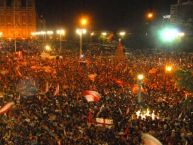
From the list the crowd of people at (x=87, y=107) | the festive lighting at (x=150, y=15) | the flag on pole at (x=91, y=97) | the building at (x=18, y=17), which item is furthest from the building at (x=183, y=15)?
the flag on pole at (x=91, y=97)

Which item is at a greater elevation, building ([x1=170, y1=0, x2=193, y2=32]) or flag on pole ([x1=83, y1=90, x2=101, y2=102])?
building ([x1=170, y1=0, x2=193, y2=32])

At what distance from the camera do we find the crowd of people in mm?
15805

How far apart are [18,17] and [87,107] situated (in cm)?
5789

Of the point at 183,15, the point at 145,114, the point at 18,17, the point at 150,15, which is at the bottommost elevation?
the point at 145,114

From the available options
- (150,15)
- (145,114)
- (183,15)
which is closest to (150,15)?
(150,15)

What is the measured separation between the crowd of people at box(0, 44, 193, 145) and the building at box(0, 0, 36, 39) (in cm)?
4117

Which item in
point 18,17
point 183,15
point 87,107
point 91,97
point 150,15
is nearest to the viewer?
point 87,107

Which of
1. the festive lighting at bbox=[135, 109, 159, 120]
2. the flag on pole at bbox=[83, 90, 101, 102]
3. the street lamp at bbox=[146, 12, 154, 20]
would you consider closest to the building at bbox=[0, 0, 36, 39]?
the street lamp at bbox=[146, 12, 154, 20]

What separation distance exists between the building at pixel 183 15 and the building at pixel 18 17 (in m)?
26.2

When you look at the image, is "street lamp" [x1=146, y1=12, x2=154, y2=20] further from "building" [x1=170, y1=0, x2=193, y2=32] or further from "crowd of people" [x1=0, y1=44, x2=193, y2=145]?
"crowd of people" [x1=0, y1=44, x2=193, y2=145]

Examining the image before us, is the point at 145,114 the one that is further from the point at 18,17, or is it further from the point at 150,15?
the point at 18,17

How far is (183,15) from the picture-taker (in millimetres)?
57906

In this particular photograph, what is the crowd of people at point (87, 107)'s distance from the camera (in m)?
15.8

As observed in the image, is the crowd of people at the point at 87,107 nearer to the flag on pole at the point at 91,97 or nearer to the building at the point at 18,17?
the flag on pole at the point at 91,97
